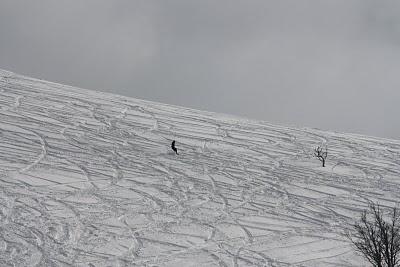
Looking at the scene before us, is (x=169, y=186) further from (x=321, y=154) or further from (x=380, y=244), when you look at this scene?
(x=380, y=244)

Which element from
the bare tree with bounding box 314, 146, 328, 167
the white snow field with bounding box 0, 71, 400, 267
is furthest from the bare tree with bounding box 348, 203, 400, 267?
the bare tree with bounding box 314, 146, 328, 167

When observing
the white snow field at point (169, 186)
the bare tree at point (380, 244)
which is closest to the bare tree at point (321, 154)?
the white snow field at point (169, 186)

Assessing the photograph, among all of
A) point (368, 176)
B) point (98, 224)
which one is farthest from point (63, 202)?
point (368, 176)

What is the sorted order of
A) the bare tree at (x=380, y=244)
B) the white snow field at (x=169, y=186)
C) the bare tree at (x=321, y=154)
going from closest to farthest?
the bare tree at (x=380, y=244) < the white snow field at (x=169, y=186) < the bare tree at (x=321, y=154)

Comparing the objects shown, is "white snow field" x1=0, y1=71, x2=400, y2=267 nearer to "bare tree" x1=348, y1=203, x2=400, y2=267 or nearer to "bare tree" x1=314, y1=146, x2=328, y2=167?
"bare tree" x1=314, y1=146, x2=328, y2=167

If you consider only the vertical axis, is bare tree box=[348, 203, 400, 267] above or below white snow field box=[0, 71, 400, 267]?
below

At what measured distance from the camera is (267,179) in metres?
27.2

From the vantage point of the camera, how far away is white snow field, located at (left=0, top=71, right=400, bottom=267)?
768 inches

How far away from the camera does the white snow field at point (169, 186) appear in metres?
19.5

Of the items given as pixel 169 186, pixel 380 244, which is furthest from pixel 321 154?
pixel 380 244

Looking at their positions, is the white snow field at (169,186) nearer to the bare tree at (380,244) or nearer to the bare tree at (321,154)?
the bare tree at (321,154)

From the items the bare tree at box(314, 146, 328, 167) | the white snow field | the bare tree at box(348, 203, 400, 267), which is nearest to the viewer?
the bare tree at box(348, 203, 400, 267)

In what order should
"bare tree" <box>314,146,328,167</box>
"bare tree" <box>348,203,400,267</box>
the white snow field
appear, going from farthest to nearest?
1. "bare tree" <box>314,146,328,167</box>
2. the white snow field
3. "bare tree" <box>348,203,400,267</box>

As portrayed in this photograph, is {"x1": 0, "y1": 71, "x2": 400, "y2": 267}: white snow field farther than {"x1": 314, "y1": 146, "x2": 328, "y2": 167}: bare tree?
No
